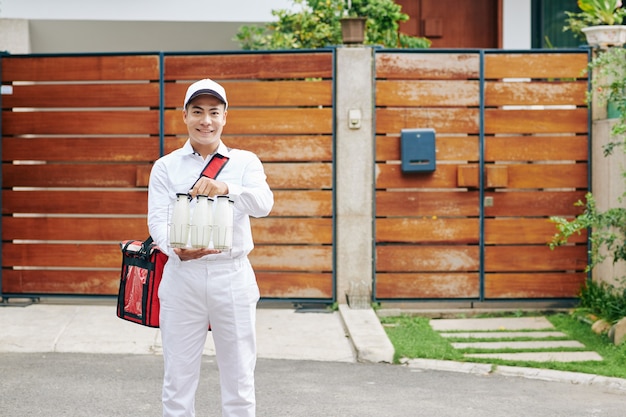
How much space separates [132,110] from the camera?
418 inches

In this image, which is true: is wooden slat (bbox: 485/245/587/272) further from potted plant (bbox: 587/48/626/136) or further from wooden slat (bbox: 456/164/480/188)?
potted plant (bbox: 587/48/626/136)

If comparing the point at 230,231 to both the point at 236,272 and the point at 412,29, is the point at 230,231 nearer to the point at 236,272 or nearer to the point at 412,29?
the point at 236,272

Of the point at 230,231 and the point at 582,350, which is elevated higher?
the point at 230,231

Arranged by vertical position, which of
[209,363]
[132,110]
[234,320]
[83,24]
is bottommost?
[209,363]

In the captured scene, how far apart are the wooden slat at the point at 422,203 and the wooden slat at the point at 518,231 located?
0.32 metres

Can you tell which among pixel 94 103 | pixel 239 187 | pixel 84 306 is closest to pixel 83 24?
pixel 94 103

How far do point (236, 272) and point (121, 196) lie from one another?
19.2 feet

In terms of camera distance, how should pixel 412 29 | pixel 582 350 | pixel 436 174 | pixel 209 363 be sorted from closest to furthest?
pixel 209 363, pixel 582 350, pixel 436 174, pixel 412 29

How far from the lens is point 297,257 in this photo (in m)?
10.6

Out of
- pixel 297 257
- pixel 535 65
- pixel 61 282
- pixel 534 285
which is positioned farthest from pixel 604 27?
pixel 61 282

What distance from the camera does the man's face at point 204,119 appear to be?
5078 mm

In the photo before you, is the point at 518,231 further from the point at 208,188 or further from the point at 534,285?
the point at 208,188

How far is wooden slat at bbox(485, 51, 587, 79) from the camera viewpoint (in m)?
10.6

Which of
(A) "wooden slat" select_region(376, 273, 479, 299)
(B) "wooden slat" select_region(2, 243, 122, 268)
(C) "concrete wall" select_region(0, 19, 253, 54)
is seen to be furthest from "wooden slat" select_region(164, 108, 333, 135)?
(C) "concrete wall" select_region(0, 19, 253, 54)
